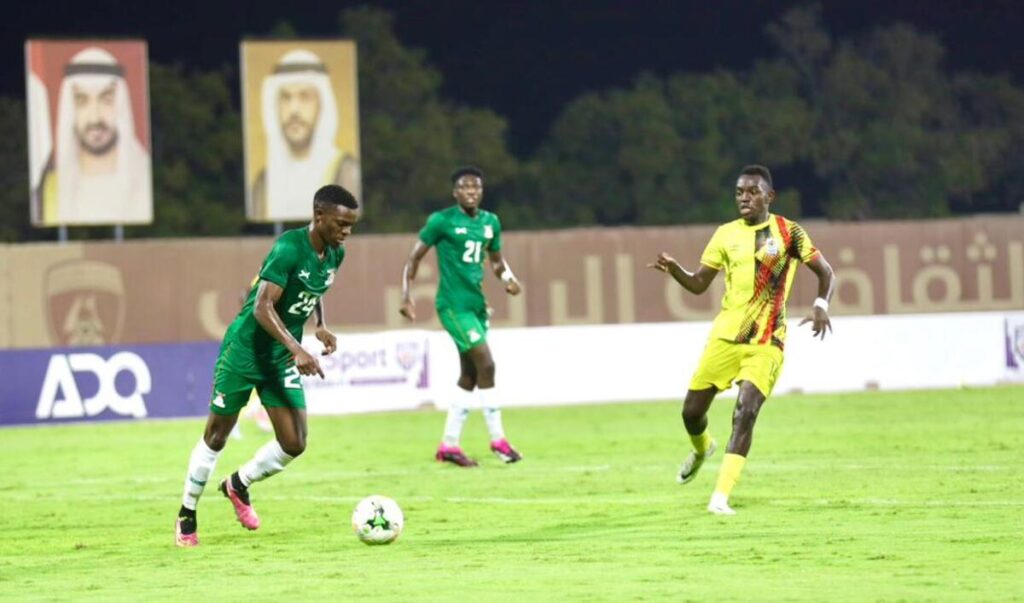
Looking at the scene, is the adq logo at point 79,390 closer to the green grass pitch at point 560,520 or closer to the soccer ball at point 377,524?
the green grass pitch at point 560,520

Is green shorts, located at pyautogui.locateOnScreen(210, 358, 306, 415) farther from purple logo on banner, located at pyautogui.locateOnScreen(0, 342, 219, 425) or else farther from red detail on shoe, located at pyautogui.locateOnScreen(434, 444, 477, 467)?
purple logo on banner, located at pyautogui.locateOnScreen(0, 342, 219, 425)

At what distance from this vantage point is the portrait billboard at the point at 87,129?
37.8m

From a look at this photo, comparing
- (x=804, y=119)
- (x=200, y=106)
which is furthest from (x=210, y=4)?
(x=804, y=119)

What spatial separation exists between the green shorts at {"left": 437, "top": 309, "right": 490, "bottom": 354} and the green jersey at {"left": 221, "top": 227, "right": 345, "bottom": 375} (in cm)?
550

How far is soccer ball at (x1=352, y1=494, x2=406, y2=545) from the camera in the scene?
491 inches

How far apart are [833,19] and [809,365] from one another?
54.1 meters

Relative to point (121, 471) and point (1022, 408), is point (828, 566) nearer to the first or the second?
point (121, 471)

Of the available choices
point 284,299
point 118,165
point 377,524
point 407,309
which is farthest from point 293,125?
point 377,524

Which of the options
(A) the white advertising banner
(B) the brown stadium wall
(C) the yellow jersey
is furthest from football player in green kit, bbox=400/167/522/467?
(B) the brown stadium wall

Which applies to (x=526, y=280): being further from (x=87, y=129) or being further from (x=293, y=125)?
(x=87, y=129)

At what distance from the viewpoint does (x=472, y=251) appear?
18875 millimetres

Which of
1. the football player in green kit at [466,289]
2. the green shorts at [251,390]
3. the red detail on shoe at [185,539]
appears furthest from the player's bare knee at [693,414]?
the football player in green kit at [466,289]

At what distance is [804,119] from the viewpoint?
A: 72.6m

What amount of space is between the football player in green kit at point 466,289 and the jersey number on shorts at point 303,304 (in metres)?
5.52
